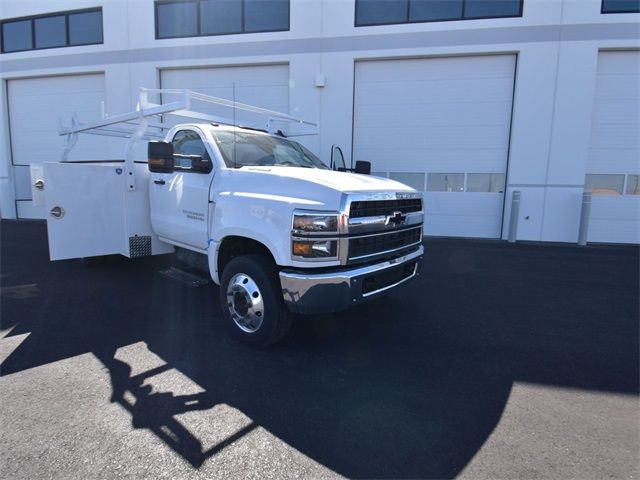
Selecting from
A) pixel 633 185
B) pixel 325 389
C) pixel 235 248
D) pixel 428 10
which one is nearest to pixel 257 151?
pixel 235 248

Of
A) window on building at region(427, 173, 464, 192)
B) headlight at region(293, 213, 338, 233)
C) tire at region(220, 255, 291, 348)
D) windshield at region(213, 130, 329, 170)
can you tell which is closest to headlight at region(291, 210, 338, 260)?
headlight at region(293, 213, 338, 233)

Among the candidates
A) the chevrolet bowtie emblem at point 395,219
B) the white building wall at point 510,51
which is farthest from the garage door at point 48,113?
the chevrolet bowtie emblem at point 395,219

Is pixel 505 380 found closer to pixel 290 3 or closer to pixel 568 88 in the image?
pixel 568 88

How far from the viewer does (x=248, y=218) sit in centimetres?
353

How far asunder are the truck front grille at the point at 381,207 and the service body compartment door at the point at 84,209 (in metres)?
3.62

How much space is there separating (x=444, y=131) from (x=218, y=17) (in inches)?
285

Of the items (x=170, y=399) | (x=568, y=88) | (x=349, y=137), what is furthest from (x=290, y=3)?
(x=170, y=399)

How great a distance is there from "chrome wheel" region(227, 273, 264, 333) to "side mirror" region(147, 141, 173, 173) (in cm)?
144

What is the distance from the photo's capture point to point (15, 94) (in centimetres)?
1349

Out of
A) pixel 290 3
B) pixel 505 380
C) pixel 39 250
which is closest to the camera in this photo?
pixel 505 380

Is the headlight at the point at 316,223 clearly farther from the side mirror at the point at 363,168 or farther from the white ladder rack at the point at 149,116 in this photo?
the side mirror at the point at 363,168

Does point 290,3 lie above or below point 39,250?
above

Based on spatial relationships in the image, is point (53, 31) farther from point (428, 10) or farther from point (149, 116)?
point (428, 10)

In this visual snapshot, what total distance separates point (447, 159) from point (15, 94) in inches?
586
